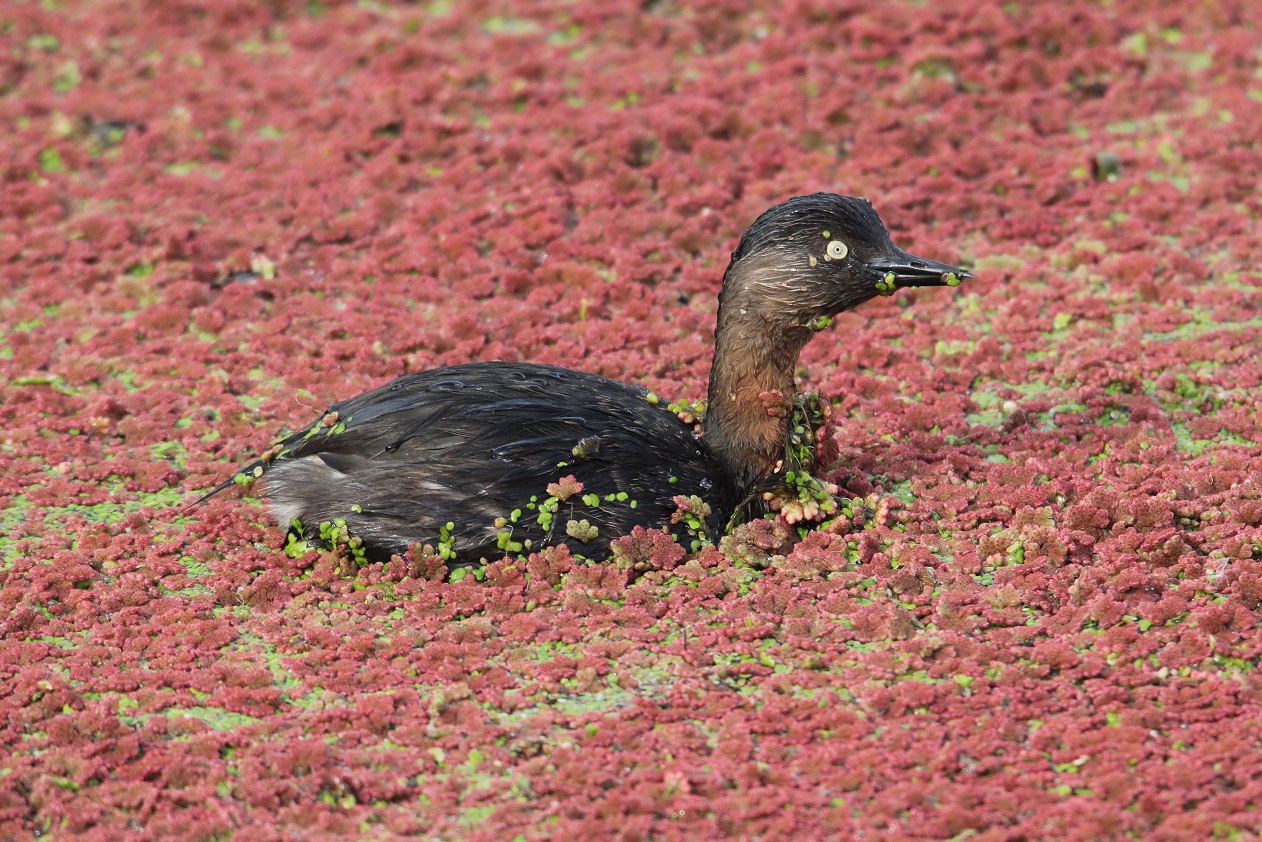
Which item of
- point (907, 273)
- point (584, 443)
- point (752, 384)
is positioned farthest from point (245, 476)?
point (907, 273)

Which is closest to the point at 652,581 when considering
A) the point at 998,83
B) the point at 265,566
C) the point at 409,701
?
the point at 409,701

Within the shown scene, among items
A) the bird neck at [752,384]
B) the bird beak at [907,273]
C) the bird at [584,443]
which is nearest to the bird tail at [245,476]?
the bird at [584,443]

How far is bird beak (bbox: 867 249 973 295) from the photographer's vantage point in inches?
279

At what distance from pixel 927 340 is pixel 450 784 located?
4.51 meters

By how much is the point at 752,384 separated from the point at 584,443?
853 mm

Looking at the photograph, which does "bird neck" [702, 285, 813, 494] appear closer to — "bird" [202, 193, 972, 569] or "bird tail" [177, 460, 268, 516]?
"bird" [202, 193, 972, 569]

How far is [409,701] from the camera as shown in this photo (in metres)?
5.99

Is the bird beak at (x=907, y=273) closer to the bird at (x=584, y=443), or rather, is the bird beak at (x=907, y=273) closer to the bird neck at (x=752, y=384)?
the bird at (x=584, y=443)

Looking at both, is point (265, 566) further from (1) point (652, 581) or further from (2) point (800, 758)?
(2) point (800, 758)

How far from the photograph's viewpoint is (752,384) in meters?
7.13

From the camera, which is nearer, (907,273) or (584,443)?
(584,443)

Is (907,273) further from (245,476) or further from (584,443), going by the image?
(245,476)

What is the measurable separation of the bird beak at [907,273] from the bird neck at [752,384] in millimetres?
428

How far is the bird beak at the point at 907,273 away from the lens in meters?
7.09
